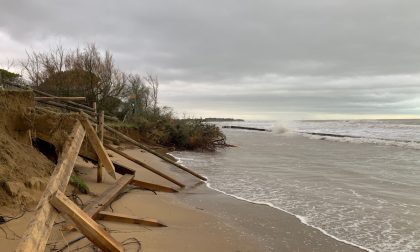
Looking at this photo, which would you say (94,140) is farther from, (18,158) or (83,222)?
(83,222)

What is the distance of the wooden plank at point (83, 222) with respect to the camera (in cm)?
408

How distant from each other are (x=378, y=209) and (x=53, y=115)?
7540 millimetres

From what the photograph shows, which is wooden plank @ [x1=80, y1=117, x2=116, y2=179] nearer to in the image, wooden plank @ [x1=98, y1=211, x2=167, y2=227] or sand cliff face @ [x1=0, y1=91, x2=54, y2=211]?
wooden plank @ [x1=98, y1=211, x2=167, y2=227]

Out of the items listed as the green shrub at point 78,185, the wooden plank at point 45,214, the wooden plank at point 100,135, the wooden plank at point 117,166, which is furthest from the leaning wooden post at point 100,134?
the wooden plank at point 45,214

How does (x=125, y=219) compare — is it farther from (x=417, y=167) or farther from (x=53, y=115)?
(x=417, y=167)

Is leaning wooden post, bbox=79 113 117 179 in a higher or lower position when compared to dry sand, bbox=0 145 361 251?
higher

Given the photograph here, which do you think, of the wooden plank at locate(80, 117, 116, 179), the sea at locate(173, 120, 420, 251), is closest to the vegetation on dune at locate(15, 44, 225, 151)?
the sea at locate(173, 120, 420, 251)

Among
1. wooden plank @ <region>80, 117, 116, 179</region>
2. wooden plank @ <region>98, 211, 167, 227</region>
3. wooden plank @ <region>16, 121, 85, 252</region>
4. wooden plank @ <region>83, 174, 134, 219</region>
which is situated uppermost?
wooden plank @ <region>80, 117, 116, 179</region>

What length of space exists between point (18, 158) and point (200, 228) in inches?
138

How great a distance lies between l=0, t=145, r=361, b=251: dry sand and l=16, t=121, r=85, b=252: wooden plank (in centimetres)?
116

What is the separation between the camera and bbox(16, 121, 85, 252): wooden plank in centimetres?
344

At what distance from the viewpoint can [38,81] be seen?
27.3 m

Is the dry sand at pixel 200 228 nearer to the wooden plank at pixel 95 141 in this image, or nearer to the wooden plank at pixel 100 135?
the wooden plank at pixel 100 135

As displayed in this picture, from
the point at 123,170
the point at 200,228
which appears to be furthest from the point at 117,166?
the point at 200,228
